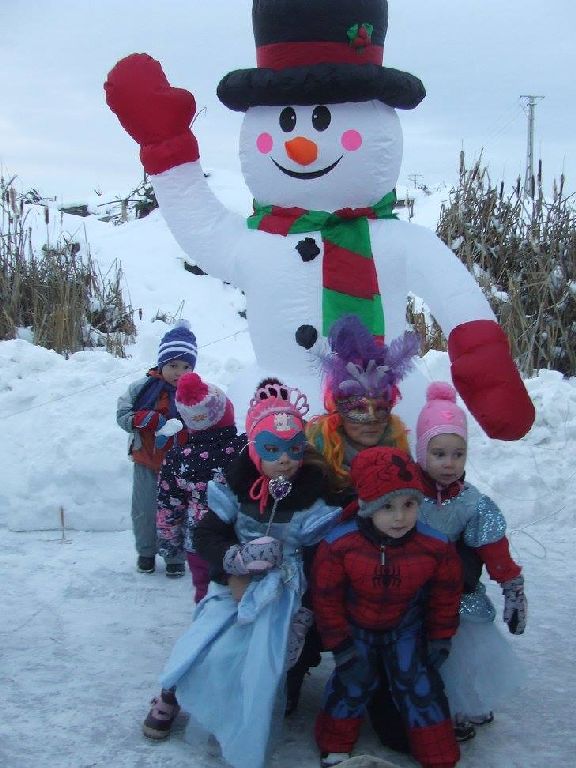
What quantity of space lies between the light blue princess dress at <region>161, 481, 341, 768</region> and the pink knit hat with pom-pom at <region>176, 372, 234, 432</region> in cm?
59

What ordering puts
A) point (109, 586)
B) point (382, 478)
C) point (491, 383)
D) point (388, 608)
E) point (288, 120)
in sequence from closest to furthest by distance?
point (382, 478), point (388, 608), point (491, 383), point (288, 120), point (109, 586)

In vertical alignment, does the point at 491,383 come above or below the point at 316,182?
below

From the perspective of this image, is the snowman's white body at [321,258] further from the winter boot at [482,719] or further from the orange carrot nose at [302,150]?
the winter boot at [482,719]

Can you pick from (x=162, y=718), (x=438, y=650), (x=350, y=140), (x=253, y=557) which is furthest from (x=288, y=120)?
(x=162, y=718)

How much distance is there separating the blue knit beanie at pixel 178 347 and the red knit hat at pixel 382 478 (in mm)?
1668

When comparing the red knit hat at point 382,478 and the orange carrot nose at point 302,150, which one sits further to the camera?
the orange carrot nose at point 302,150

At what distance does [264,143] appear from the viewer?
3.59 meters

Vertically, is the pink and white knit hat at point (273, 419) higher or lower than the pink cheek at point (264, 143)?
lower

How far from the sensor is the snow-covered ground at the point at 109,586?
8.99ft

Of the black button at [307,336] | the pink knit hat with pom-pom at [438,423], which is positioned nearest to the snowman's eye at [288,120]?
the black button at [307,336]

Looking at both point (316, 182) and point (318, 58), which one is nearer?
point (318, 58)

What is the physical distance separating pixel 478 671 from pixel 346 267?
154 centimetres

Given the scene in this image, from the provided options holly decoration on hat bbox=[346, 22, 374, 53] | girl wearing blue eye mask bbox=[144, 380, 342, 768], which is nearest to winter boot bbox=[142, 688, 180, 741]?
girl wearing blue eye mask bbox=[144, 380, 342, 768]

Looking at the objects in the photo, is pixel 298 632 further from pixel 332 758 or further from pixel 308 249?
pixel 308 249
